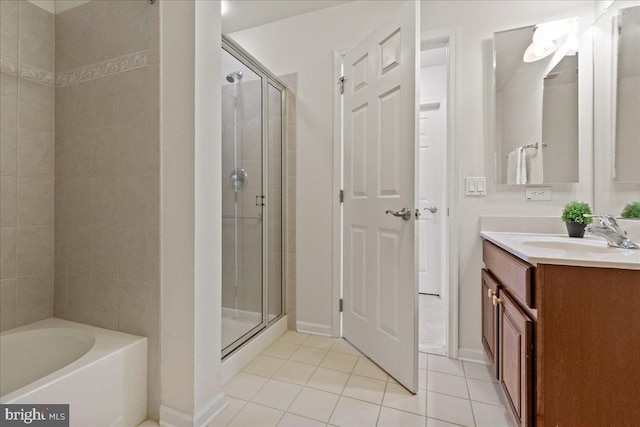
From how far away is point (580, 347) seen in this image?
955 millimetres

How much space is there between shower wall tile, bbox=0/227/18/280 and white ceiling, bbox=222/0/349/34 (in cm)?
201

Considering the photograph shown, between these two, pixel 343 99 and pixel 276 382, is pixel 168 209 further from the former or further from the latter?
pixel 343 99

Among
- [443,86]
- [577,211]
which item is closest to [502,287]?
[577,211]

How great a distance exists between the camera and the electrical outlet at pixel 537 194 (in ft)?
5.73

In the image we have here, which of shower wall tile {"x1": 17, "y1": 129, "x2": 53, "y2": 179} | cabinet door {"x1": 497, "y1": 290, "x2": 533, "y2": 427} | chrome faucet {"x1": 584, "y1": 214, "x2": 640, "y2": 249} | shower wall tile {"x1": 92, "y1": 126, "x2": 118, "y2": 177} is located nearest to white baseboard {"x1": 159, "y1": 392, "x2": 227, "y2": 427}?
shower wall tile {"x1": 92, "y1": 126, "x2": 118, "y2": 177}

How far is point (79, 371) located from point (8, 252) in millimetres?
857

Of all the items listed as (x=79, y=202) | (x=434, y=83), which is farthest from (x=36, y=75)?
(x=434, y=83)

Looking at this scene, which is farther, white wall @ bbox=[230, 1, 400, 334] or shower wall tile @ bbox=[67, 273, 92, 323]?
white wall @ bbox=[230, 1, 400, 334]

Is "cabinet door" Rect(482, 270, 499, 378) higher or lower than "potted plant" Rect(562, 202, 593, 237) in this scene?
lower

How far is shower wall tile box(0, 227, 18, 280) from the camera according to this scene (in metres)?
1.47

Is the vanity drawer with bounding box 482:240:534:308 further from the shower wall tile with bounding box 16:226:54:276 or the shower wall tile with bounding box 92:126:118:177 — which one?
the shower wall tile with bounding box 16:226:54:276

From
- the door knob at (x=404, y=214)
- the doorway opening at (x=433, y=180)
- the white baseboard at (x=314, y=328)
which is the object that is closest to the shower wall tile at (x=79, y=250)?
the white baseboard at (x=314, y=328)

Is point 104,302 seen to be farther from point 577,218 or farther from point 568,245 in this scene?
point 577,218

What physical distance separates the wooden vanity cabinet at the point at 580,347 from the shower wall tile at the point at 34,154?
92.0 inches
